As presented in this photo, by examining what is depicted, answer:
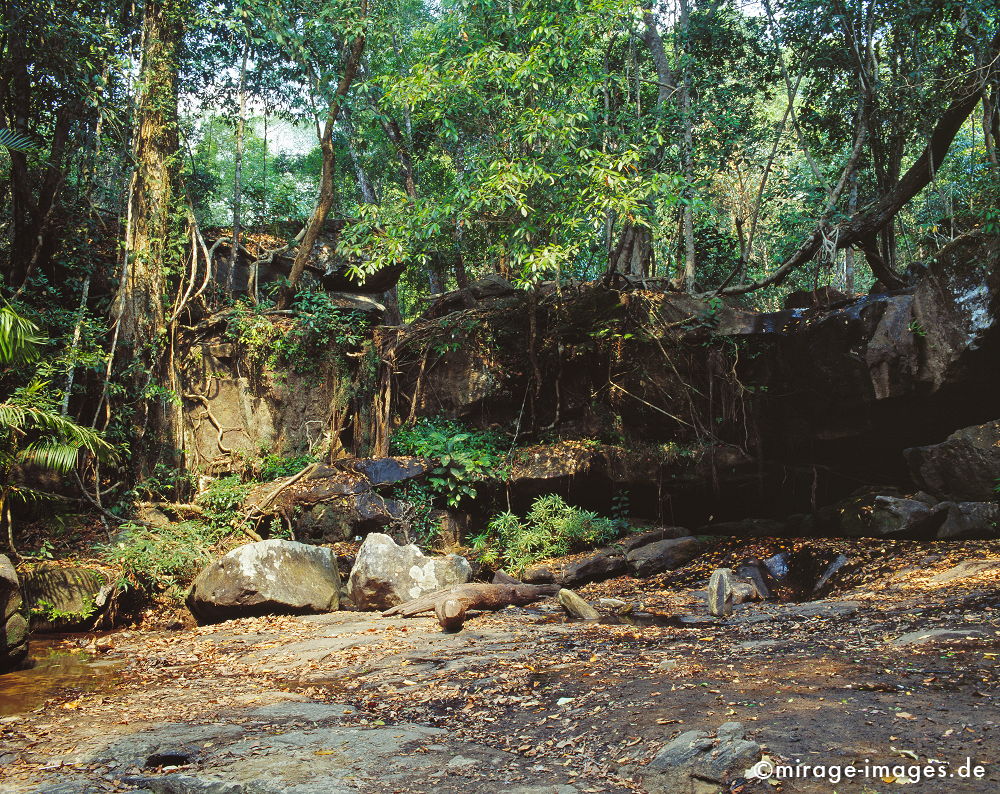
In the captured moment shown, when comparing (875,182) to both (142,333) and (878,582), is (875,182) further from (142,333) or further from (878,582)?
(142,333)

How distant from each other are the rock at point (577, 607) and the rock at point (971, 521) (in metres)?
4.57

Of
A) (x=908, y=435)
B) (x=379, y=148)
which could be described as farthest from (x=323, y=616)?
(x=379, y=148)

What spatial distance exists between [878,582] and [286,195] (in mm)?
13990

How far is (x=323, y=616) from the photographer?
7.51 meters

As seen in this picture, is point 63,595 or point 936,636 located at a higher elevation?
point 936,636

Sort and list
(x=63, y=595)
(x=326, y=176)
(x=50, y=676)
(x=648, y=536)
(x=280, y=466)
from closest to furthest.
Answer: (x=50, y=676) → (x=63, y=595) → (x=648, y=536) → (x=280, y=466) → (x=326, y=176)

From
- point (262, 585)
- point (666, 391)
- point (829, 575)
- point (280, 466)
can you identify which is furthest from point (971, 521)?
point (280, 466)

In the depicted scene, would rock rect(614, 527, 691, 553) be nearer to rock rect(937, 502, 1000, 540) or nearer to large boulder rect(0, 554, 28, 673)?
rock rect(937, 502, 1000, 540)

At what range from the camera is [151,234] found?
11008mm

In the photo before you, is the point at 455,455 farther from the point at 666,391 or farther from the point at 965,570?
the point at 965,570

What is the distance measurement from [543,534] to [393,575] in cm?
259

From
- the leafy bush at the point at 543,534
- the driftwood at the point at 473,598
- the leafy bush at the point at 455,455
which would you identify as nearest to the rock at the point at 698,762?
the driftwood at the point at 473,598

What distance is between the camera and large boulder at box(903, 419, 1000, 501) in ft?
26.3

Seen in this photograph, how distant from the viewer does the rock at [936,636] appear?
4.26 m
